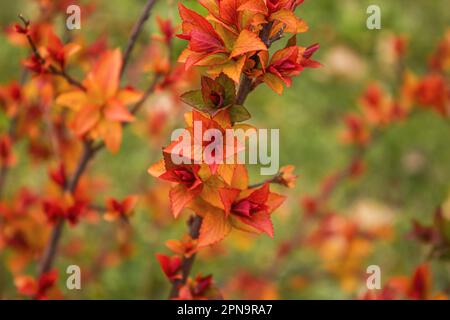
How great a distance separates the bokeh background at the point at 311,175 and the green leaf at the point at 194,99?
0.28 m

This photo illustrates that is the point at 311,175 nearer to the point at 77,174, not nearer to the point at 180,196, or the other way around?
the point at 77,174

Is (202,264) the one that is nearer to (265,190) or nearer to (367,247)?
(367,247)

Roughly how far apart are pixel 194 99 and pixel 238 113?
0.14 ft

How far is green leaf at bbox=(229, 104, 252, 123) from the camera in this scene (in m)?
0.57

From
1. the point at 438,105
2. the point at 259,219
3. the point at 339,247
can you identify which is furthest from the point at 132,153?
the point at 259,219

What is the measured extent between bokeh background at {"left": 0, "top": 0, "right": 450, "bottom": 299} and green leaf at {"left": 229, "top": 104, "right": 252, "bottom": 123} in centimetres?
29

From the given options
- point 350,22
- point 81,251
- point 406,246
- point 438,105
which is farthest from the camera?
point 350,22

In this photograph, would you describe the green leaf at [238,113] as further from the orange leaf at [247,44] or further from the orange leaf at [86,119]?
the orange leaf at [86,119]

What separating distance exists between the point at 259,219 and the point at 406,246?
40.5 inches

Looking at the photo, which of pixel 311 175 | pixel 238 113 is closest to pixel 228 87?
pixel 238 113

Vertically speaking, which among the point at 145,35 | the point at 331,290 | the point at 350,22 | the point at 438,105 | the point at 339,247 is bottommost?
the point at 331,290

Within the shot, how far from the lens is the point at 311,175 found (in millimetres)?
1835

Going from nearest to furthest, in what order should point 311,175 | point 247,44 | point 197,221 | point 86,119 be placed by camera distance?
1. point 247,44
2. point 197,221
3. point 86,119
4. point 311,175

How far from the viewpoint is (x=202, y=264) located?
4.55 ft
